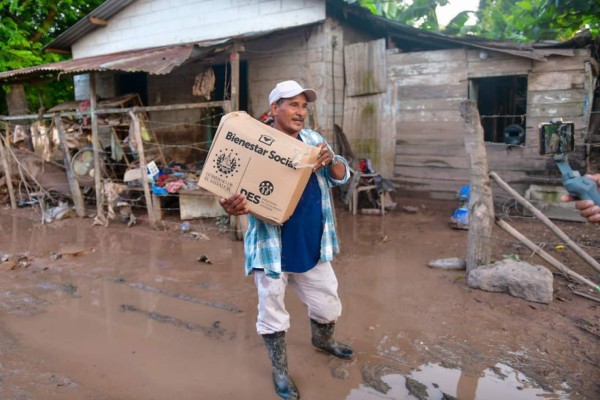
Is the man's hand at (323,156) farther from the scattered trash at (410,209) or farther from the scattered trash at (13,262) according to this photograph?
the scattered trash at (410,209)

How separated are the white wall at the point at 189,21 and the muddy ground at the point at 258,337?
456 cm

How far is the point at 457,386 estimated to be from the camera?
9.13ft

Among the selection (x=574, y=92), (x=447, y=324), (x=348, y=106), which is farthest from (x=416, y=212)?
(x=447, y=324)

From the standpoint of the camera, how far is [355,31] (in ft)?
28.6

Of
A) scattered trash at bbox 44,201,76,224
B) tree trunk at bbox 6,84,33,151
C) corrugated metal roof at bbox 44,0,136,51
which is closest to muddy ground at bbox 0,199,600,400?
scattered trash at bbox 44,201,76,224

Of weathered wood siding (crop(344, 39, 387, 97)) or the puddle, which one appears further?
weathered wood siding (crop(344, 39, 387, 97))

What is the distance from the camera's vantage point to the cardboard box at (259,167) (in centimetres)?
239

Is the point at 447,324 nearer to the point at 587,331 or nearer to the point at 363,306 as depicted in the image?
the point at 363,306

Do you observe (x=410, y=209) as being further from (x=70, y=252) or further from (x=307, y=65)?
(x=70, y=252)

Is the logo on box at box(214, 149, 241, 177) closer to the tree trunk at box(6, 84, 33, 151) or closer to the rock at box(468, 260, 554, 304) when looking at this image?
the rock at box(468, 260, 554, 304)

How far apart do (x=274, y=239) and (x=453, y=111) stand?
611 cm

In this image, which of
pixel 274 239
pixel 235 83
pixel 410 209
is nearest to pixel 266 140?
pixel 274 239

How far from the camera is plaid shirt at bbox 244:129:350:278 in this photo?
2.54 meters

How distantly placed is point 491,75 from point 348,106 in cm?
253
